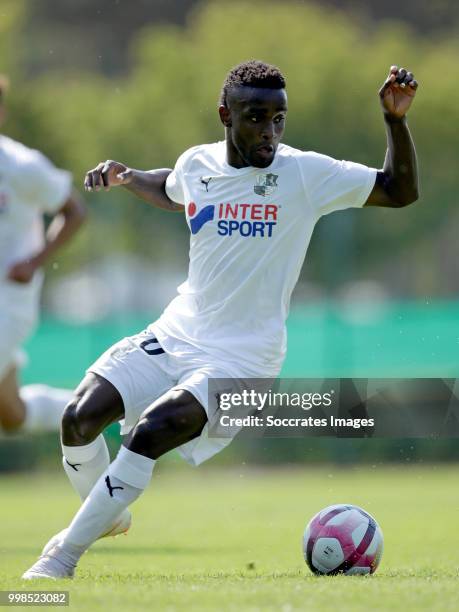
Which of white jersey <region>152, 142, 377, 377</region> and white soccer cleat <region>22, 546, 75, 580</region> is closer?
white soccer cleat <region>22, 546, 75, 580</region>

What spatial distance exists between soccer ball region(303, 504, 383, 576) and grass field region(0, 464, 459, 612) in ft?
0.34

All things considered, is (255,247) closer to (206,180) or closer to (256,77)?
(206,180)

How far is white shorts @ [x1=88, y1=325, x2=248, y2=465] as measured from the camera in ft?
21.5

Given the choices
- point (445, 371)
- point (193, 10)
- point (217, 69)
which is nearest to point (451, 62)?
point (217, 69)

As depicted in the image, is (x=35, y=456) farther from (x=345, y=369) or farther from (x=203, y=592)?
(x=203, y=592)

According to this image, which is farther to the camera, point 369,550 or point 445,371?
point 445,371

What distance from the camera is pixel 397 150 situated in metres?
6.57

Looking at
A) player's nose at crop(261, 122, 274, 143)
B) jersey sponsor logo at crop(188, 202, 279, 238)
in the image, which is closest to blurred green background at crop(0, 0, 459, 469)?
jersey sponsor logo at crop(188, 202, 279, 238)

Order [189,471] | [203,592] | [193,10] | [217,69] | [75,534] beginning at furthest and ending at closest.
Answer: [193,10] < [217,69] < [189,471] < [75,534] < [203,592]

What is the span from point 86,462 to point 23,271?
272 centimetres

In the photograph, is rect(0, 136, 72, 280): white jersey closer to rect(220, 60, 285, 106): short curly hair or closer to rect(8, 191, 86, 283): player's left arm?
rect(8, 191, 86, 283): player's left arm

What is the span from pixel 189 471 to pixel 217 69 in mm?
16987

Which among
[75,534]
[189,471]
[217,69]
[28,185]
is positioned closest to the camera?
[75,534]

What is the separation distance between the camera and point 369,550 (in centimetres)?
646
